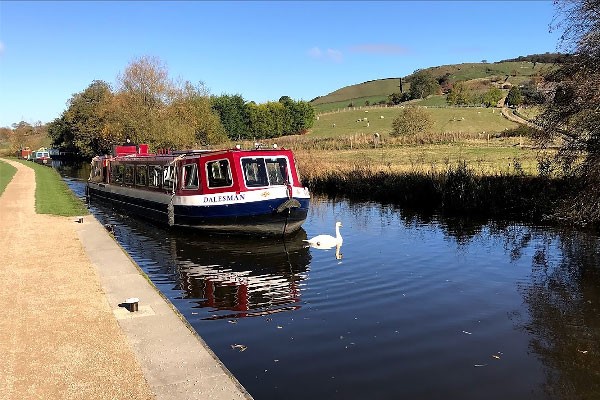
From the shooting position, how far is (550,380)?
6691 millimetres

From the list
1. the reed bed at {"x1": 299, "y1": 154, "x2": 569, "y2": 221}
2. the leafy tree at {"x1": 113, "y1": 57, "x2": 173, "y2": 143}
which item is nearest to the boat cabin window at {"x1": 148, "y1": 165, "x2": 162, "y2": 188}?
the reed bed at {"x1": 299, "y1": 154, "x2": 569, "y2": 221}

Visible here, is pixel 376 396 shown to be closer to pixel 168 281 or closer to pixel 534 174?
pixel 168 281

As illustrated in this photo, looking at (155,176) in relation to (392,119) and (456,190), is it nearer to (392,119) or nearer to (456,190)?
(456,190)

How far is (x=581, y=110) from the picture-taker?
12977mm

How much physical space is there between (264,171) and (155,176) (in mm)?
5901

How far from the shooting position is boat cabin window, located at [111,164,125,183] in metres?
24.8

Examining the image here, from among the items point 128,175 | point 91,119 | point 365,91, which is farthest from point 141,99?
point 365,91

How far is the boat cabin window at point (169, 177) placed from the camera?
1880cm

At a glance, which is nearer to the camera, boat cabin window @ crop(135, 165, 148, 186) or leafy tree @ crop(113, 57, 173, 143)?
boat cabin window @ crop(135, 165, 148, 186)

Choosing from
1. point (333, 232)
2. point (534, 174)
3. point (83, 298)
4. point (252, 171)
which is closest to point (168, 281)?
point (83, 298)

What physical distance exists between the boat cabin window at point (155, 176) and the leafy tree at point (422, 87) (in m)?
110

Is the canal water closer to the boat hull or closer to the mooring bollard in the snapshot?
the boat hull

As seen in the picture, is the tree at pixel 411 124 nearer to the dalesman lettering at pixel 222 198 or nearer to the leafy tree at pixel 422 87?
the dalesman lettering at pixel 222 198

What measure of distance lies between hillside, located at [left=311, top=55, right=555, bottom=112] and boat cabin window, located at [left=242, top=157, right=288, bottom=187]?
4338 inches
